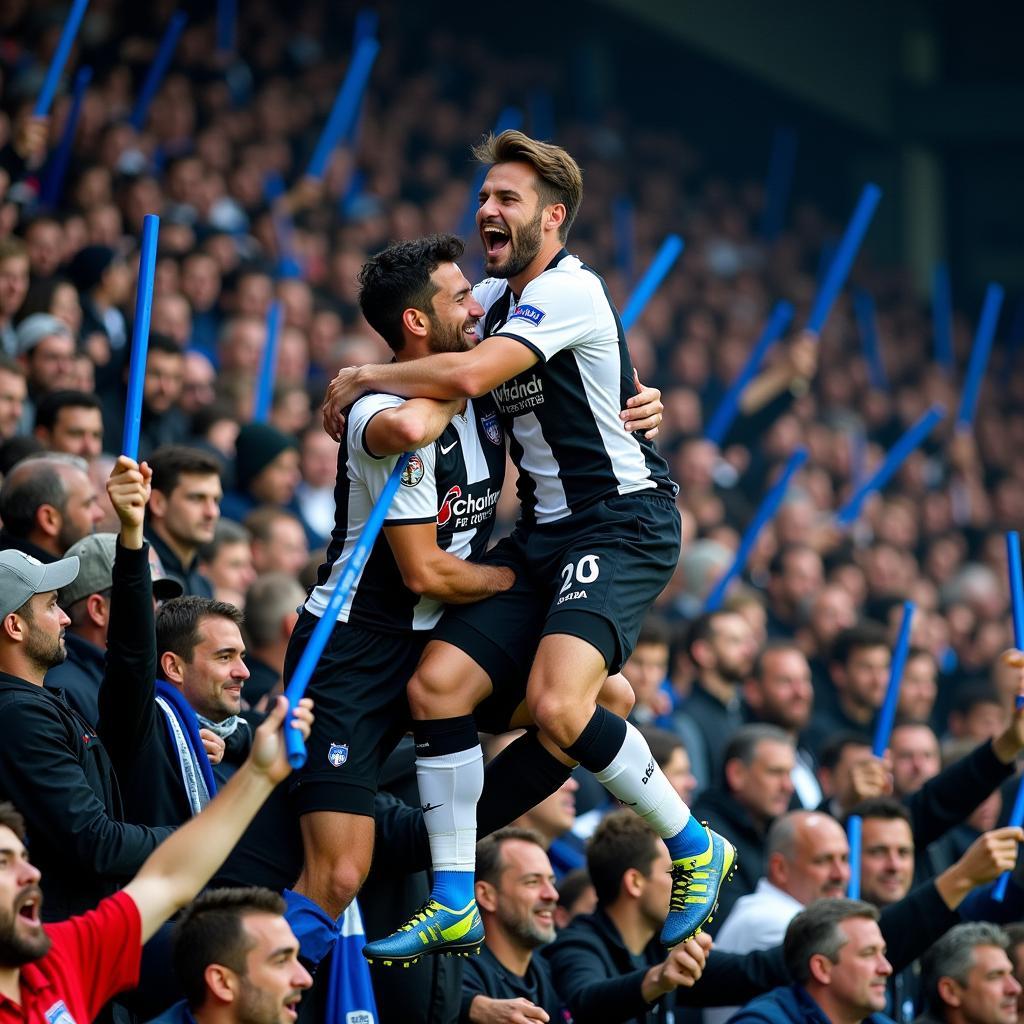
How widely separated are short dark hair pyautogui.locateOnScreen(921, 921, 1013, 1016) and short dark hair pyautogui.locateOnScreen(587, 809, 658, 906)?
1140mm

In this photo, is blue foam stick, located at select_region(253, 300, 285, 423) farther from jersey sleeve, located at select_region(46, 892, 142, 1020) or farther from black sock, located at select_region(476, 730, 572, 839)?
jersey sleeve, located at select_region(46, 892, 142, 1020)

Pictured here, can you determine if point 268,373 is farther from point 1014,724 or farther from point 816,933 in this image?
point 816,933

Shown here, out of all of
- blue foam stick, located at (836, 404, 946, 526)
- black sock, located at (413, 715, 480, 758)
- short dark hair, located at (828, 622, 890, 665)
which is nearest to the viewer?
black sock, located at (413, 715, 480, 758)

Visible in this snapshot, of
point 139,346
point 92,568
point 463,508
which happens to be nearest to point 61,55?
point 92,568

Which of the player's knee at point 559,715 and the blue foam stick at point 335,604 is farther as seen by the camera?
the player's knee at point 559,715

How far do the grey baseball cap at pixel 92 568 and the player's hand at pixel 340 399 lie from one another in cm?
90

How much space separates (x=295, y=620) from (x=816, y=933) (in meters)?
2.06

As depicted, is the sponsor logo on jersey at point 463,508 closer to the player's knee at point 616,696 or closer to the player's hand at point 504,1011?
the player's knee at point 616,696

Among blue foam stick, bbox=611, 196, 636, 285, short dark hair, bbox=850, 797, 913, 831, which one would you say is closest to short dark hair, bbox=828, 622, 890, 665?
short dark hair, bbox=850, 797, 913, 831

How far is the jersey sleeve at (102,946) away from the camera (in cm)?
430

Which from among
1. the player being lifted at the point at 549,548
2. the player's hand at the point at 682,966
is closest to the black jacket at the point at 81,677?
the player being lifted at the point at 549,548

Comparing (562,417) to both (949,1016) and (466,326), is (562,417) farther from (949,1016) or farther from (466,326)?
(949,1016)

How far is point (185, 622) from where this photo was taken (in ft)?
18.4

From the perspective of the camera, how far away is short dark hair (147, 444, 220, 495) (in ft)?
22.2
